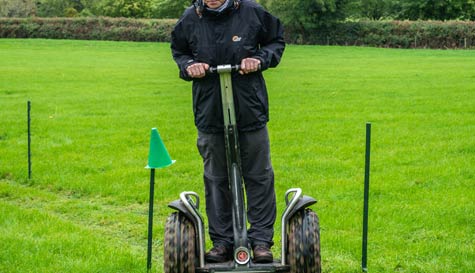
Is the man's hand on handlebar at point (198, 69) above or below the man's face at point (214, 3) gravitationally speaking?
below

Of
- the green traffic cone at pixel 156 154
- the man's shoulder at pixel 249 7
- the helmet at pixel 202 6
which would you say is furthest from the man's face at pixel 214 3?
the green traffic cone at pixel 156 154

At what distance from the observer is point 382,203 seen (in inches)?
364

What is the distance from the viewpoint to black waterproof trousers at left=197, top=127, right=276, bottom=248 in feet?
19.0

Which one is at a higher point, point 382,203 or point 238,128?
point 238,128

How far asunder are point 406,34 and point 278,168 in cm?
5082

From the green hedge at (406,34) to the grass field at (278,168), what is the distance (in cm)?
3425

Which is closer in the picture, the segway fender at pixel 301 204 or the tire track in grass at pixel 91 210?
the segway fender at pixel 301 204

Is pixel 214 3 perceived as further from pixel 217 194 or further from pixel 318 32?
pixel 318 32

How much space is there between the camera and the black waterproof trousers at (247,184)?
5.79 metres

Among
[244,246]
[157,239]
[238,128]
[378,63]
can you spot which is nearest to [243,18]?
[238,128]

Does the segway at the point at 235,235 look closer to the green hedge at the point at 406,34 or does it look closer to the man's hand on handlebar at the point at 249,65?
the man's hand on handlebar at the point at 249,65

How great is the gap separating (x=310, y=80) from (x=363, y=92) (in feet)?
14.3

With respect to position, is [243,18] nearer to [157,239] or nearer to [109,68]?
[157,239]

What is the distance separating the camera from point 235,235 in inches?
220
